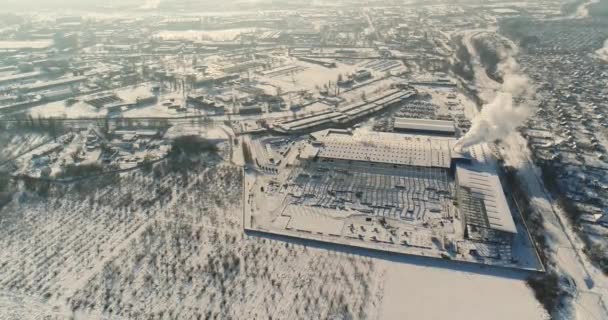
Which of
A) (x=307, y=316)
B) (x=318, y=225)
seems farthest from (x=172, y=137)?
(x=307, y=316)

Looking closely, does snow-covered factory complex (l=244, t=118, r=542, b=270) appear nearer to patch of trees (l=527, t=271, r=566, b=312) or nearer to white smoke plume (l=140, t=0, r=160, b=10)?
patch of trees (l=527, t=271, r=566, b=312)

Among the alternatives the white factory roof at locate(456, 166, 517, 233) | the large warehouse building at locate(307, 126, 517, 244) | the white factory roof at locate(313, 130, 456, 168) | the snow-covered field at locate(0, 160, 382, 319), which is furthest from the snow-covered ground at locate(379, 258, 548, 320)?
the white factory roof at locate(313, 130, 456, 168)

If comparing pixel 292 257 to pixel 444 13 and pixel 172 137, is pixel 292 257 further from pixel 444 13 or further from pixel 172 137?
pixel 444 13

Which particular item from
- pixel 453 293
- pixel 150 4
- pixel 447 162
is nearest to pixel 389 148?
pixel 447 162

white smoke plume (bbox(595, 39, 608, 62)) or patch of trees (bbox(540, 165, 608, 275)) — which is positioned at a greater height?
white smoke plume (bbox(595, 39, 608, 62))

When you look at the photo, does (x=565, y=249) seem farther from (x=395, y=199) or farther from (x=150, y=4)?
(x=150, y=4)

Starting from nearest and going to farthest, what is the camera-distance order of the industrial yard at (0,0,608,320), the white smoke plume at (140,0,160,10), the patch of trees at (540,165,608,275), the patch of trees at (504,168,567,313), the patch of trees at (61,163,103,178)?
the patch of trees at (504,168,567,313) < the industrial yard at (0,0,608,320) < the patch of trees at (540,165,608,275) < the patch of trees at (61,163,103,178) < the white smoke plume at (140,0,160,10)

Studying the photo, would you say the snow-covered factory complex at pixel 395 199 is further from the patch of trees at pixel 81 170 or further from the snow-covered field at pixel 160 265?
the patch of trees at pixel 81 170
